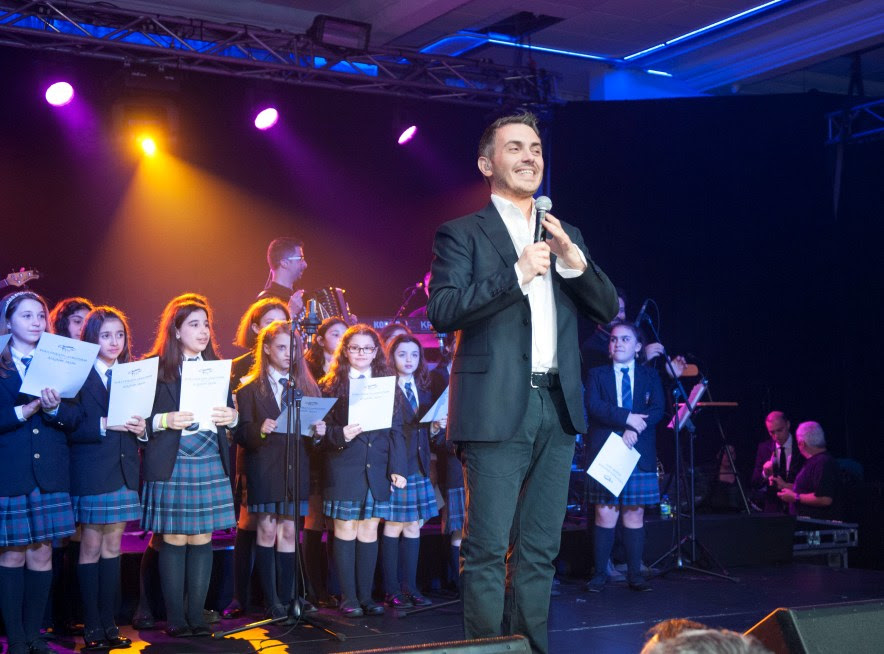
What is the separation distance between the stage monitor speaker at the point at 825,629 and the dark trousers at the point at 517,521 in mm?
688

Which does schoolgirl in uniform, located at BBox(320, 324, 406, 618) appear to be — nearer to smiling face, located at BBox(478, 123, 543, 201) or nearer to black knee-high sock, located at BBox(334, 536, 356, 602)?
black knee-high sock, located at BBox(334, 536, 356, 602)

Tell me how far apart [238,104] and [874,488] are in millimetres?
6407

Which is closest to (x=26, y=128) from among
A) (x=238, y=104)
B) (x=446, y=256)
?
(x=238, y=104)

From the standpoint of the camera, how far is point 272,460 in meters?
5.07

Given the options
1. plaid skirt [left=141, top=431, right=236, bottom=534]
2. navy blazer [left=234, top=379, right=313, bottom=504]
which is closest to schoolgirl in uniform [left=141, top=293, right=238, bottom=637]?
plaid skirt [left=141, top=431, right=236, bottom=534]

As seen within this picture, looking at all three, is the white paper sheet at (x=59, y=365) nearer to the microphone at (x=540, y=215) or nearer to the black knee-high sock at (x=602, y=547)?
the microphone at (x=540, y=215)

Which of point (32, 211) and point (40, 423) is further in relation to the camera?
point (32, 211)

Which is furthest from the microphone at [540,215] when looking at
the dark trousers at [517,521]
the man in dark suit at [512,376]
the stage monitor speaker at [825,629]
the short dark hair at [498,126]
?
the stage monitor speaker at [825,629]

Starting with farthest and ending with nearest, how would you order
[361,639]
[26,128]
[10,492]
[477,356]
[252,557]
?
[26,128] < [252,557] < [361,639] < [10,492] < [477,356]

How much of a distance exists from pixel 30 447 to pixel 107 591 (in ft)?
2.67

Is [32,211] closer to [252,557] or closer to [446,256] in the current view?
[252,557]

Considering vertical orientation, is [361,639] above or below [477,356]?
below

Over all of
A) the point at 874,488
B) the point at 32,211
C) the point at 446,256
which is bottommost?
the point at 874,488

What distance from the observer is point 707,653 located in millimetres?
1466
